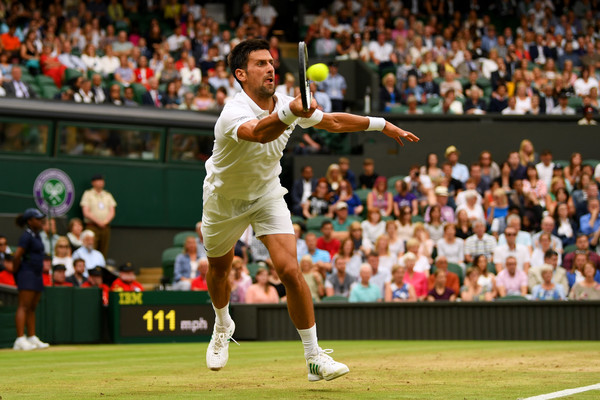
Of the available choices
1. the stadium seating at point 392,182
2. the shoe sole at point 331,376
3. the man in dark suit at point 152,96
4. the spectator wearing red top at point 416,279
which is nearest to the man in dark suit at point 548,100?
the stadium seating at point 392,182

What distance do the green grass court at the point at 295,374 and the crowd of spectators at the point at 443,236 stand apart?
10.2 feet

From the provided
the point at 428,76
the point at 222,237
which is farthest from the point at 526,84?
the point at 222,237

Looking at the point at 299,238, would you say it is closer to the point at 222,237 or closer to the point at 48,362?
the point at 48,362

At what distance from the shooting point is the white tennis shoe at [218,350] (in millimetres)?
7559

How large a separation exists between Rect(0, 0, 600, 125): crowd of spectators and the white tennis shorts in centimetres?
1233

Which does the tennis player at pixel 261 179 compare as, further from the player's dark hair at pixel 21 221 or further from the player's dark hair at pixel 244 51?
the player's dark hair at pixel 21 221

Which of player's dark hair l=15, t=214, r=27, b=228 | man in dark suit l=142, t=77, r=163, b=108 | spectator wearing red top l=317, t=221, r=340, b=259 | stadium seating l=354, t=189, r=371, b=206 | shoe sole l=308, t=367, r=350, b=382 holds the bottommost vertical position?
shoe sole l=308, t=367, r=350, b=382

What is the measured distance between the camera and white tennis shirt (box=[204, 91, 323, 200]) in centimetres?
640

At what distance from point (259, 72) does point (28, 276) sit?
23.8 feet

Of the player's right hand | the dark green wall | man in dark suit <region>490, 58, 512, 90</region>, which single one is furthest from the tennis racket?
man in dark suit <region>490, 58, 512, 90</region>

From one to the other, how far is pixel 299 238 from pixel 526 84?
26.7ft

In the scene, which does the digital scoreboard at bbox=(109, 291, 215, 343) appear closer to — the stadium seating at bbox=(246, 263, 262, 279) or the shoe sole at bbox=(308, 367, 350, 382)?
the stadium seating at bbox=(246, 263, 262, 279)

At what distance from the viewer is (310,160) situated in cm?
1972

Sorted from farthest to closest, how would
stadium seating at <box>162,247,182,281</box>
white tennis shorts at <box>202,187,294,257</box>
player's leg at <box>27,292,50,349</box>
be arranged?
stadium seating at <box>162,247,182,281</box> < player's leg at <box>27,292,50,349</box> < white tennis shorts at <box>202,187,294,257</box>
